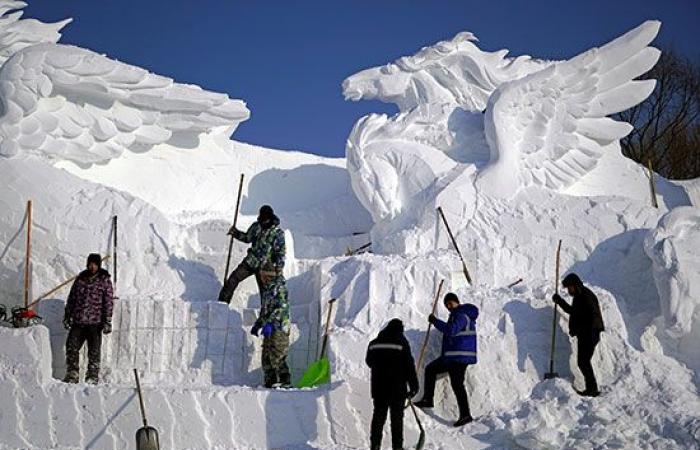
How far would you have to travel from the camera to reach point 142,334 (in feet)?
36.5

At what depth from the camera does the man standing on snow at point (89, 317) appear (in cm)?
1033

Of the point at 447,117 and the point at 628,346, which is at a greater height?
the point at 447,117

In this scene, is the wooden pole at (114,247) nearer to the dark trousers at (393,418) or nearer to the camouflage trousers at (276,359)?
the camouflage trousers at (276,359)

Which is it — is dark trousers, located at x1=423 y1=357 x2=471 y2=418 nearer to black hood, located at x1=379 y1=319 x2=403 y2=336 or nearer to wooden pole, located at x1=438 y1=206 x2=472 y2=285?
black hood, located at x1=379 y1=319 x2=403 y2=336

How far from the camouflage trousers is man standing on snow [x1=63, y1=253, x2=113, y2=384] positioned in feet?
5.27

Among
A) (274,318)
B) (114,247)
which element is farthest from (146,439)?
(114,247)

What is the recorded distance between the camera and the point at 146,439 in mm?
8805

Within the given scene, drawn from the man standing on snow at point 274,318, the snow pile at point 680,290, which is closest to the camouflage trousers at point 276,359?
the man standing on snow at point 274,318

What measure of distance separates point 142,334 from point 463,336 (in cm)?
353

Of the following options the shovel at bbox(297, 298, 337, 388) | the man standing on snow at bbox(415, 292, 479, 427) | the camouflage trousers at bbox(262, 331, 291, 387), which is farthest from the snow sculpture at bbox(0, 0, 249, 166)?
the man standing on snow at bbox(415, 292, 479, 427)

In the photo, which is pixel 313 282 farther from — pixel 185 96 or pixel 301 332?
pixel 185 96

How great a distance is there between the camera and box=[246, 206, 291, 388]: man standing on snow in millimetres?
10547

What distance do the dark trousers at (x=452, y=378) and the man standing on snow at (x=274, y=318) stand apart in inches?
58.4

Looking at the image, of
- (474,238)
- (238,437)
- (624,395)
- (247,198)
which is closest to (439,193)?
(474,238)
